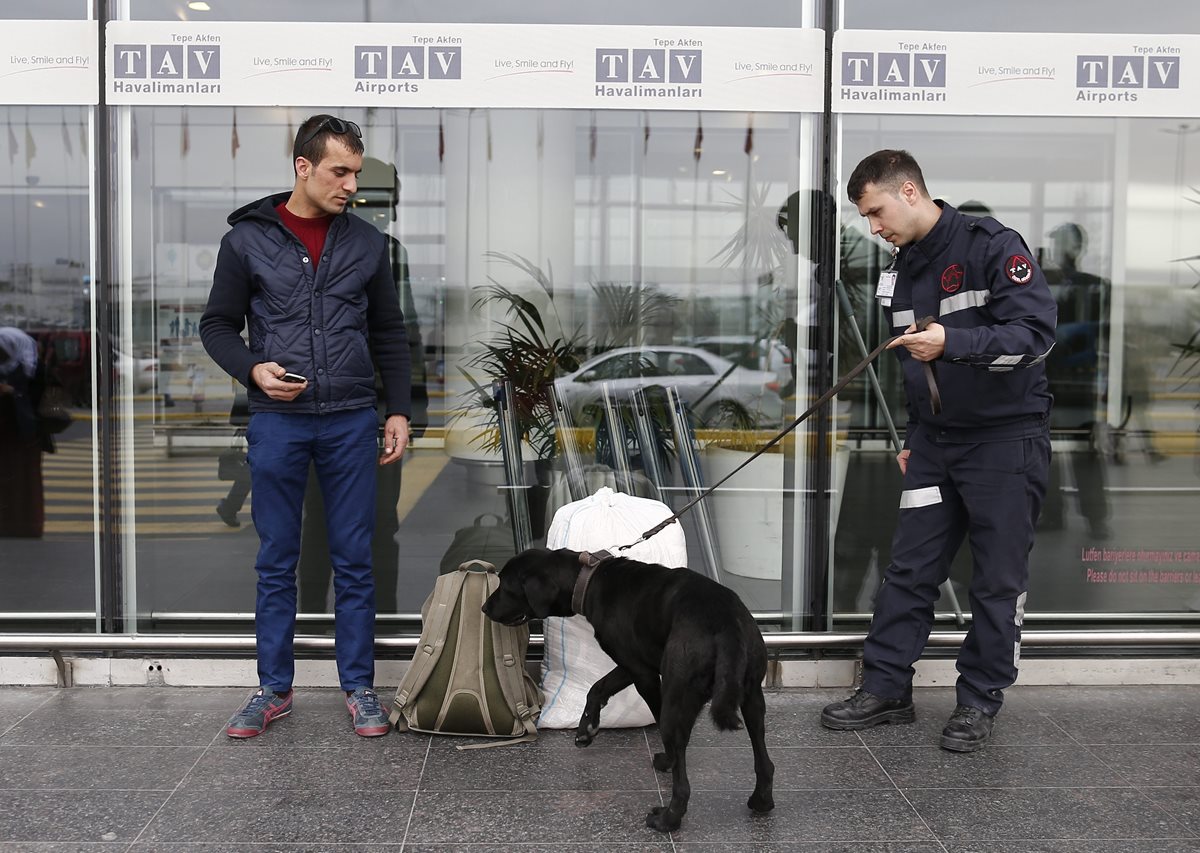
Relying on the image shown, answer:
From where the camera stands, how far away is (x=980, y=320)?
382 cm

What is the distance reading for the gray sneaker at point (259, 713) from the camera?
3971 mm

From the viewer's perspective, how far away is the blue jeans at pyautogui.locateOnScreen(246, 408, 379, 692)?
4.02 m

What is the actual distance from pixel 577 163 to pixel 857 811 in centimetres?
264

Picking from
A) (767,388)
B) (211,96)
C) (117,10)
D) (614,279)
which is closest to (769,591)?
(767,388)

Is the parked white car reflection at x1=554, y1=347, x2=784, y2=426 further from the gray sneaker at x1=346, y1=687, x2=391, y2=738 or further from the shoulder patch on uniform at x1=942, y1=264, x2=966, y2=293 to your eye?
the gray sneaker at x1=346, y1=687, x2=391, y2=738

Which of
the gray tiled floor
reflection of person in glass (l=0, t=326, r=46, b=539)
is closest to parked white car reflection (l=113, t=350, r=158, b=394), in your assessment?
reflection of person in glass (l=0, t=326, r=46, b=539)

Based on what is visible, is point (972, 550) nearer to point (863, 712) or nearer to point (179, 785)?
point (863, 712)

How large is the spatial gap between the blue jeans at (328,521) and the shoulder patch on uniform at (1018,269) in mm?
2149

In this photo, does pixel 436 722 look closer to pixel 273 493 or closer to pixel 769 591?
pixel 273 493

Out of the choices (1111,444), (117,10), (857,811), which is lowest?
(857,811)

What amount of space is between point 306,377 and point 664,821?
71.9 inches

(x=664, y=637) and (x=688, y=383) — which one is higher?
(x=688, y=383)

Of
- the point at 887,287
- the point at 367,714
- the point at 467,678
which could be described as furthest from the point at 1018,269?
the point at 367,714

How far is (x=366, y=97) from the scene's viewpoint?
4543 millimetres
